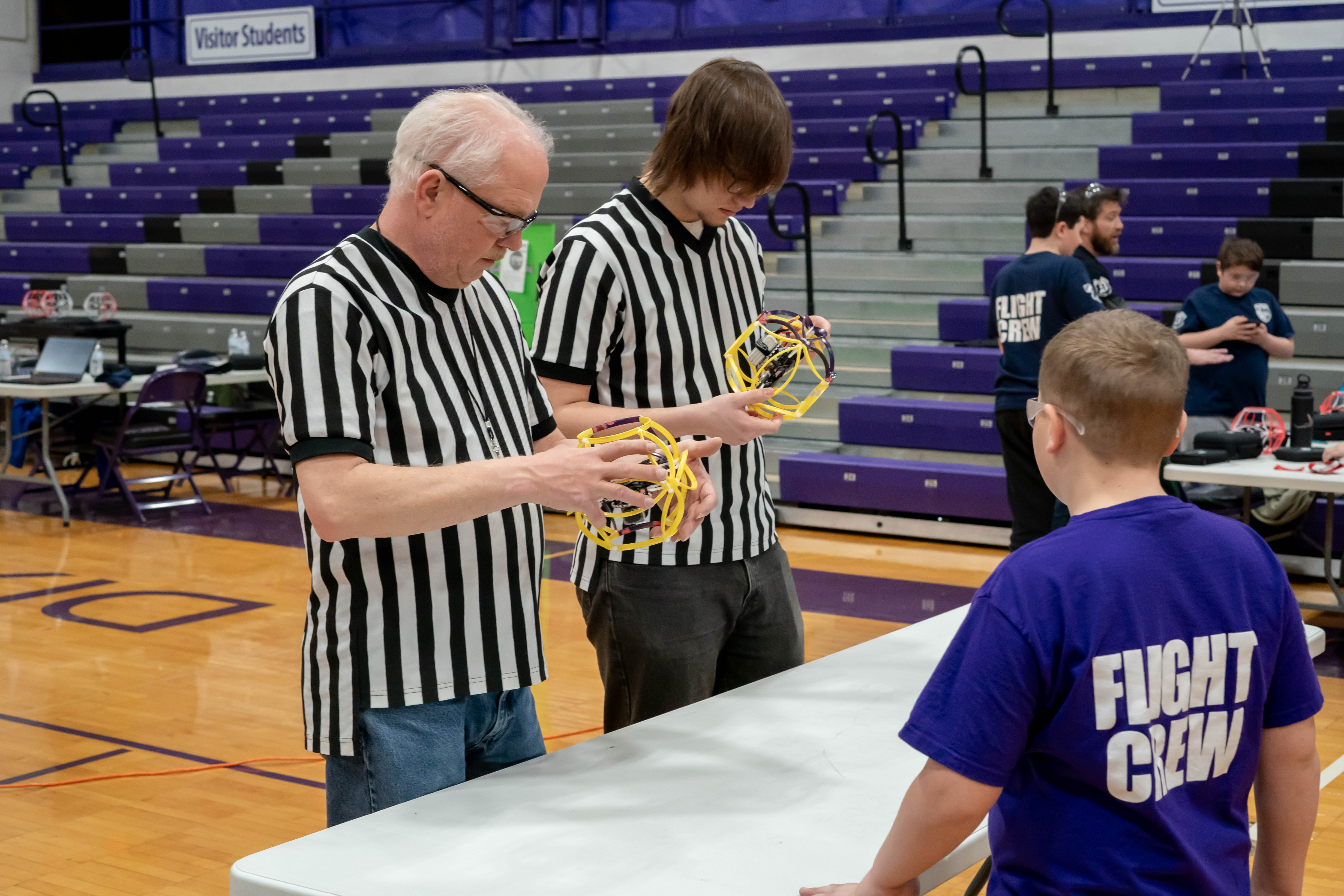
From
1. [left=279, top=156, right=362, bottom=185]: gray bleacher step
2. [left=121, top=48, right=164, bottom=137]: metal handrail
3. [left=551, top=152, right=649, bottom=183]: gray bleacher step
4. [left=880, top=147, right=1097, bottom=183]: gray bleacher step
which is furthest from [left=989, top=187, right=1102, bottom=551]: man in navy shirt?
[left=121, top=48, right=164, bottom=137]: metal handrail

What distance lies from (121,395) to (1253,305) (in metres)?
5.86

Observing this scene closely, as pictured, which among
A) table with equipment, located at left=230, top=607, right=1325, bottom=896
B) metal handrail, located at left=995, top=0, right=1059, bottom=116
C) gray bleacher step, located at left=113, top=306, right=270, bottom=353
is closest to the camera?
table with equipment, located at left=230, top=607, right=1325, bottom=896

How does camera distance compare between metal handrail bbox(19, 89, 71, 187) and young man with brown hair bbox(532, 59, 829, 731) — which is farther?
metal handrail bbox(19, 89, 71, 187)

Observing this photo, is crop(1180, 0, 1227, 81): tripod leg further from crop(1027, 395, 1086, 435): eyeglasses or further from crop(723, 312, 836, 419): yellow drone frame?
crop(1027, 395, 1086, 435): eyeglasses

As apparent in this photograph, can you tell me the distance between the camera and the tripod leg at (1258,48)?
341 inches

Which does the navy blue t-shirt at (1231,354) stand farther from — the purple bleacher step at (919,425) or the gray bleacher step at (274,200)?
the gray bleacher step at (274,200)

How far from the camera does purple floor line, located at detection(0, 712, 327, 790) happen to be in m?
3.60

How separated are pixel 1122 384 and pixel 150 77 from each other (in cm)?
1380

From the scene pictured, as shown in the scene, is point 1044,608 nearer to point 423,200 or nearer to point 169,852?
point 423,200

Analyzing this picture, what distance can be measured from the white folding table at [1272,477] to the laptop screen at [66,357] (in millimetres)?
5657

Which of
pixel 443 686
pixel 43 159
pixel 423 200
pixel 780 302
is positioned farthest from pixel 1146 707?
pixel 43 159

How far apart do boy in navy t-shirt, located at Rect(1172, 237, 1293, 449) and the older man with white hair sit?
4.46 metres

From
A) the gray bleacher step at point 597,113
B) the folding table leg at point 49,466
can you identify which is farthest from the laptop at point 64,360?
the gray bleacher step at point 597,113

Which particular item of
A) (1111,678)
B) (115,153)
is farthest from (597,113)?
(1111,678)
